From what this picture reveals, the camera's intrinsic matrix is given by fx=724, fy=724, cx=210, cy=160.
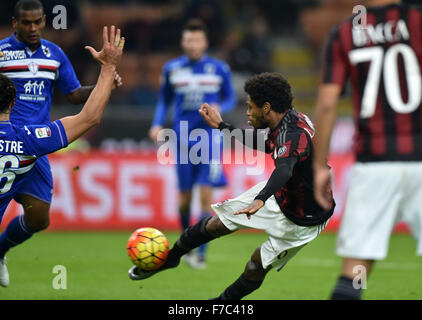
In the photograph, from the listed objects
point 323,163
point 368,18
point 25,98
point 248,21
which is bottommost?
point 323,163

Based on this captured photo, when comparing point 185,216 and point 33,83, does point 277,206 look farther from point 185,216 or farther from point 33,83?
point 185,216

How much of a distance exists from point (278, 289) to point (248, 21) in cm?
1300

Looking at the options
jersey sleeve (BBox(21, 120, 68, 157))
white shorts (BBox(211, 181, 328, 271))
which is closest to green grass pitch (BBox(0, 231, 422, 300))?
white shorts (BBox(211, 181, 328, 271))

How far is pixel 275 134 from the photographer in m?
5.03

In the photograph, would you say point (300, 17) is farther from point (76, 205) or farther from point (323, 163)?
point (323, 163)

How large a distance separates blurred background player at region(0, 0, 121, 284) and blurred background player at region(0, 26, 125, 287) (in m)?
0.91

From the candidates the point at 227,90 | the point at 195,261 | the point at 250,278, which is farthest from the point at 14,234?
the point at 227,90

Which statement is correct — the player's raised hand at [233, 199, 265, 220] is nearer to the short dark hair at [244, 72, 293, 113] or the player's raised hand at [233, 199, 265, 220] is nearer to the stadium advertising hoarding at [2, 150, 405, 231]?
the short dark hair at [244, 72, 293, 113]

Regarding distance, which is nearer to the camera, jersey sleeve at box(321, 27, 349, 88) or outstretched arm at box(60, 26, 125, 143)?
jersey sleeve at box(321, 27, 349, 88)

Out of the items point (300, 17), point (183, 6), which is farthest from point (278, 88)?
point (300, 17)

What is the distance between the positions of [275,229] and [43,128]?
5.76 feet

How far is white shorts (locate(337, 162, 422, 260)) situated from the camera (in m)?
3.83

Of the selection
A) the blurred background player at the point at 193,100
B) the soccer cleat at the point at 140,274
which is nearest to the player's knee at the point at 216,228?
the soccer cleat at the point at 140,274

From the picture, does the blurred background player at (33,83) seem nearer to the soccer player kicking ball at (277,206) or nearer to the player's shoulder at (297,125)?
the soccer player kicking ball at (277,206)
